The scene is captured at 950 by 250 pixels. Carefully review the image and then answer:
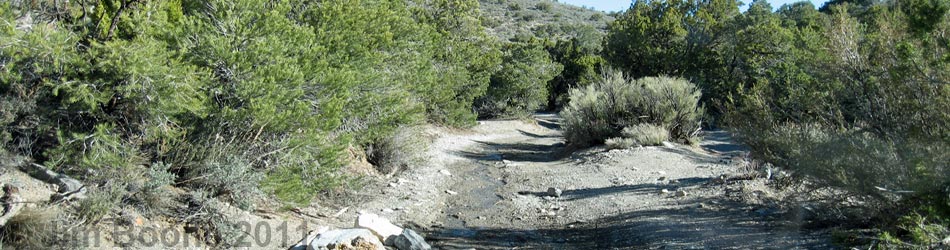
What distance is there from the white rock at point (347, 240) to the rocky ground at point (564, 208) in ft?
2.73

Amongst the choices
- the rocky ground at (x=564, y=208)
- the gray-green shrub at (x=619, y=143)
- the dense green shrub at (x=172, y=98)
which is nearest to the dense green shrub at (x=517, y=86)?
the gray-green shrub at (x=619, y=143)

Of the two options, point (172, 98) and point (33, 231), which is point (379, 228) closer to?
point (172, 98)

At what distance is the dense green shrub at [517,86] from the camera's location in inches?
1265

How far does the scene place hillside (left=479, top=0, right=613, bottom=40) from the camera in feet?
195

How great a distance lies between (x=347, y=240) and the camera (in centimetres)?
677

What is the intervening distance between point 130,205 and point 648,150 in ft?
39.1

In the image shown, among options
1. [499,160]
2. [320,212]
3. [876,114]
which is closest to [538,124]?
[499,160]

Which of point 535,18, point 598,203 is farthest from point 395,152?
point 535,18

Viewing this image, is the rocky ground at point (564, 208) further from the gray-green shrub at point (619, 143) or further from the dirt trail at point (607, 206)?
the gray-green shrub at point (619, 143)

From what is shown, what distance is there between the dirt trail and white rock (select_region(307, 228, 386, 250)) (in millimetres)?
1692

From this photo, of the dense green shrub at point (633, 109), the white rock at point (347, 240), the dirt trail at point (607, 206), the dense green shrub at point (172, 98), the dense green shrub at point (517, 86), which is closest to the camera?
the dense green shrub at point (172, 98)

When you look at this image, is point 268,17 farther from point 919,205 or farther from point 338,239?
point 919,205

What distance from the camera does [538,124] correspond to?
33.0 m

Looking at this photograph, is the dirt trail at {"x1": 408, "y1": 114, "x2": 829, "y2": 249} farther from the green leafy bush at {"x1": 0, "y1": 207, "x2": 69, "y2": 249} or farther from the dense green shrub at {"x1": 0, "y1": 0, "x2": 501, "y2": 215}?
the green leafy bush at {"x1": 0, "y1": 207, "x2": 69, "y2": 249}
